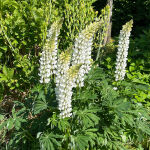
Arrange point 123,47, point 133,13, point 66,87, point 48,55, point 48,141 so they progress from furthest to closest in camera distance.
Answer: point 133,13, point 123,47, point 48,55, point 48,141, point 66,87

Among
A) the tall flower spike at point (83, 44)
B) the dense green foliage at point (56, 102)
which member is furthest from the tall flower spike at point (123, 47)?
the tall flower spike at point (83, 44)

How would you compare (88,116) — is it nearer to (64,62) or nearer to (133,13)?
(64,62)

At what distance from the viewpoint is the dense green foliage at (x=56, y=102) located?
275cm

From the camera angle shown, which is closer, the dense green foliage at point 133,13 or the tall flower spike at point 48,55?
the tall flower spike at point 48,55

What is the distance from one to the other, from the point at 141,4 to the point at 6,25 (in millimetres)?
5578

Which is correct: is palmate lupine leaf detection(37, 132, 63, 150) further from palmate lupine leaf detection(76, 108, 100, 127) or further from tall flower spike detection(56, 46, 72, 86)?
tall flower spike detection(56, 46, 72, 86)

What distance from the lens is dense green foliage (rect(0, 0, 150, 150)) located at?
275 centimetres

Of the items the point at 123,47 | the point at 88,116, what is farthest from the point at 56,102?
the point at 123,47

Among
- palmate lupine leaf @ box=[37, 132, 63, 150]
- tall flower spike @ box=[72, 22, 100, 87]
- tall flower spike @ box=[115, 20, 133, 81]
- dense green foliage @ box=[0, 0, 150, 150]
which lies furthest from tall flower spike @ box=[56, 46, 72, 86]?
tall flower spike @ box=[115, 20, 133, 81]

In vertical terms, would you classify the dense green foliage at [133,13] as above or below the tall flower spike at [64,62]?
above

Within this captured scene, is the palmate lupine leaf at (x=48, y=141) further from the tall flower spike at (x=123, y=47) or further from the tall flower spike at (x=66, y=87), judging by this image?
the tall flower spike at (x=123, y=47)

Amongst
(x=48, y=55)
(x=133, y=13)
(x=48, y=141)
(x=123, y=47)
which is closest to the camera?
(x=48, y=141)

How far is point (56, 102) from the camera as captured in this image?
2785 millimetres

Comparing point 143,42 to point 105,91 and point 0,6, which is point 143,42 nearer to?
point 105,91
